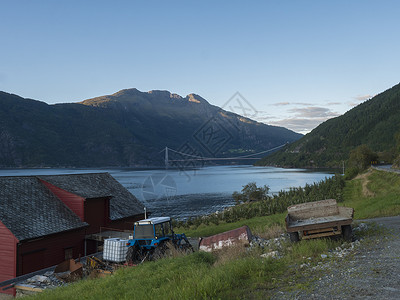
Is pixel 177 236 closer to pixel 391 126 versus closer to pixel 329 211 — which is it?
pixel 329 211

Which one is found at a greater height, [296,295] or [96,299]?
[296,295]

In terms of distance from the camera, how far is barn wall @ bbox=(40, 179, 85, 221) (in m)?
25.0

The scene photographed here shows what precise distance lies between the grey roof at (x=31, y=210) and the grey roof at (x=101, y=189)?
1.36 metres

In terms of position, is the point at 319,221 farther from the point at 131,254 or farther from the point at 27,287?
the point at 27,287

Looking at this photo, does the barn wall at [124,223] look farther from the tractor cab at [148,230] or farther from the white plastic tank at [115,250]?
the tractor cab at [148,230]

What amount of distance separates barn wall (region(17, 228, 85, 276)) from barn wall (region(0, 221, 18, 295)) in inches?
14.6

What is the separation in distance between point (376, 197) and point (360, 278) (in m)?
24.9

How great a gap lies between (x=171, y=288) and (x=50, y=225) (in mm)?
17287

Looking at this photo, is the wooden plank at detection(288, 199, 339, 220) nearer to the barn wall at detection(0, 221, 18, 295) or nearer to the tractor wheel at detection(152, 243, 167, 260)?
the tractor wheel at detection(152, 243, 167, 260)

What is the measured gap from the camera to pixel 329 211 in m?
15.2

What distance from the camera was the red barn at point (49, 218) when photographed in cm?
1992

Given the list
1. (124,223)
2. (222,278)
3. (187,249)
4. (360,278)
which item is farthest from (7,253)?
(360,278)

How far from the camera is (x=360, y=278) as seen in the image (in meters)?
7.84

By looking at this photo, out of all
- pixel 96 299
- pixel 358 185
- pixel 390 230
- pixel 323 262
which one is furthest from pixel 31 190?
pixel 358 185
